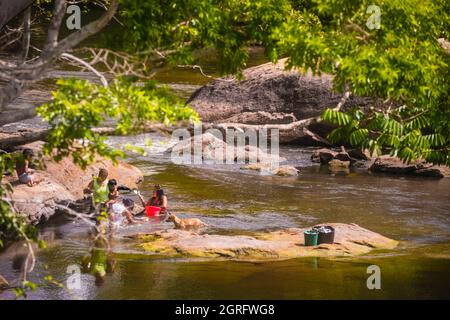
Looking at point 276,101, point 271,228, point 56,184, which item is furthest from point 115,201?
point 276,101

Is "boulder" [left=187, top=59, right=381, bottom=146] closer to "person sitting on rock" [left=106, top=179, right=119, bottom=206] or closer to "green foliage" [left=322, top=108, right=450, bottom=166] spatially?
"person sitting on rock" [left=106, top=179, right=119, bottom=206]

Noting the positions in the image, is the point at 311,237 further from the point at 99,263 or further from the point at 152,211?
the point at 152,211

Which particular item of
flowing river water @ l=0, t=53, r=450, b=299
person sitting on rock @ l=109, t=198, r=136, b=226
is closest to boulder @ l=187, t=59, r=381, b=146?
flowing river water @ l=0, t=53, r=450, b=299

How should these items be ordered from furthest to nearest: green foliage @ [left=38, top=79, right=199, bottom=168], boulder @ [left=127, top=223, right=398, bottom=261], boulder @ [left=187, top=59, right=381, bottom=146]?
1. boulder @ [left=187, top=59, right=381, bottom=146]
2. boulder @ [left=127, top=223, right=398, bottom=261]
3. green foliage @ [left=38, top=79, right=199, bottom=168]

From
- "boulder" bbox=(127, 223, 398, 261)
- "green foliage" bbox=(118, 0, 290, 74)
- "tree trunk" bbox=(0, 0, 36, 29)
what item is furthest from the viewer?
"boulder" bbox=(127, 223, 398, 261)

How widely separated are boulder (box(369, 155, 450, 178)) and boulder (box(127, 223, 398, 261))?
7673 millimetres

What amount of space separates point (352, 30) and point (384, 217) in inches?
331

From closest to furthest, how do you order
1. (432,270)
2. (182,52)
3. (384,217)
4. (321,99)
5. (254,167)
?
(182,52) < (432,270) < (384,217) < (254,167) < (321,99)

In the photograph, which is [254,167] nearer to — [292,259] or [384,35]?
[292,259]

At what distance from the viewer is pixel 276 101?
28109 millimetres

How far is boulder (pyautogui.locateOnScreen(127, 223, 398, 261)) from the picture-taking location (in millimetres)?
15492

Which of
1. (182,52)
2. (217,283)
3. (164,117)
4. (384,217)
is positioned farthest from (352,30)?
(384,217)

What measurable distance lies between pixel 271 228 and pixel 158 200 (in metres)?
2.59

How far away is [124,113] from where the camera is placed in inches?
391
